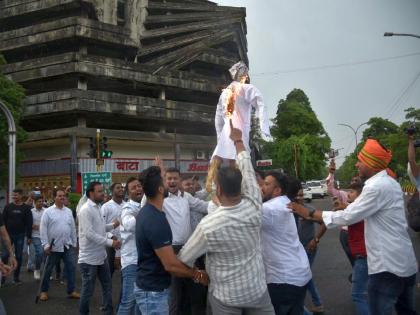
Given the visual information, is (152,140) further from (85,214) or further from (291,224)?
(291,224)

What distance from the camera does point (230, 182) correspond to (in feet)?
9.93

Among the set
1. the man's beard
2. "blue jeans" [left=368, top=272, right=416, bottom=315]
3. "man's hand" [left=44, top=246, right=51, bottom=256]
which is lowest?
"man's hand" [left=44, top=246, right=51, bottom=256]

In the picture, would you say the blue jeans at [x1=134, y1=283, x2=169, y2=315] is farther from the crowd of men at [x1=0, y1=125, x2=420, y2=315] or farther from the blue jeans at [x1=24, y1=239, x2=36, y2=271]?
the blue jeans at [x1=24, y1=239, x2=36, y2=271]

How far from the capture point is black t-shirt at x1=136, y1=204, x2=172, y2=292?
3240 millimetres

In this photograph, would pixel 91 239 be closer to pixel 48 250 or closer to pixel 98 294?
pixel 48 250

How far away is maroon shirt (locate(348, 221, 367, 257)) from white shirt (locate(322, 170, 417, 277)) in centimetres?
133

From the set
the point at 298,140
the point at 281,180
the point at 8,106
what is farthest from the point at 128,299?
the point at 298,140

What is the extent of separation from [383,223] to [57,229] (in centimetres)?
650

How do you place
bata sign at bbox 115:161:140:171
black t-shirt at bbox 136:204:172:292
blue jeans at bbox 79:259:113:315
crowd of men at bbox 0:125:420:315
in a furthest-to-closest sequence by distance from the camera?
bata sign at bbox 115:161:140:171 < blue jeans at bbox 79:259:113:315 < black t-shirt at bbox 136:204:172:292 < crowd of men at bbox 0:125:420:315

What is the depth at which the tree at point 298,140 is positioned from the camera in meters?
50.3

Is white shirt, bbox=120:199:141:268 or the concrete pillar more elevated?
the concrete pillar

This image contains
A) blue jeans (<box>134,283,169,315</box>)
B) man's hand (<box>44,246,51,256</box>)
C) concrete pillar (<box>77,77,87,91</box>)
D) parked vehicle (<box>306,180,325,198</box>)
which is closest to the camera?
blue jeans (<box>134,283,169,315</box>)

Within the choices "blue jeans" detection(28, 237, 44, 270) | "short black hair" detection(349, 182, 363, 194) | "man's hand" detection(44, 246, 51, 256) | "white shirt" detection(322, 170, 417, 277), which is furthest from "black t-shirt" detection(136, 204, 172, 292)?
"blue jeans" detection(28, 237, 44, 270)

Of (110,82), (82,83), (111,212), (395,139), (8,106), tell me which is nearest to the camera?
(111,212)
